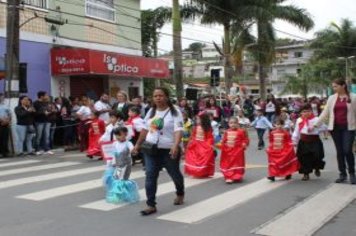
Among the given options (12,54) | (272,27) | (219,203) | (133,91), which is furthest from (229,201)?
(272,27)

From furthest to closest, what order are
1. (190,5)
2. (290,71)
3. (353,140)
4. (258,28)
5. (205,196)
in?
(290,71), (258,28), (190,5), (353,140), (205,196)

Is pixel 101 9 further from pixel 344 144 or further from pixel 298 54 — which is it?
pixel 298 54

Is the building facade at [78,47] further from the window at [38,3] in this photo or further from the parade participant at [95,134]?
the parade participant at [95,134]

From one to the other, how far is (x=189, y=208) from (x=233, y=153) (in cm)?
291

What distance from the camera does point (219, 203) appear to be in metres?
8.73

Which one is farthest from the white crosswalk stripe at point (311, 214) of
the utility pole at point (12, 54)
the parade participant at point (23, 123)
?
the utility pole at point (12, 54)

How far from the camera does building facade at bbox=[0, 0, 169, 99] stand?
2170 cm

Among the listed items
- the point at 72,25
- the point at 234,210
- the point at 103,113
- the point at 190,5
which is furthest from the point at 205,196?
the point at 190,5

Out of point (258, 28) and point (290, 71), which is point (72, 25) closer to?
point (258, 28)

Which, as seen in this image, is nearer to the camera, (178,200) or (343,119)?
(178,200)

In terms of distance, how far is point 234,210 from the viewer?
820 centimetres

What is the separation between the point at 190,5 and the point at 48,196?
24534mm

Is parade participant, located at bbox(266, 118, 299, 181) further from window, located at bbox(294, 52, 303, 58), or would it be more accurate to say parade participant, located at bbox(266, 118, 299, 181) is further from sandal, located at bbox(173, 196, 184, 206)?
window, located at bbox(294, 52, 303, 58)

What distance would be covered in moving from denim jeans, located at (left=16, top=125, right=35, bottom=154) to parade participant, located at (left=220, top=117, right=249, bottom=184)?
262 inches
